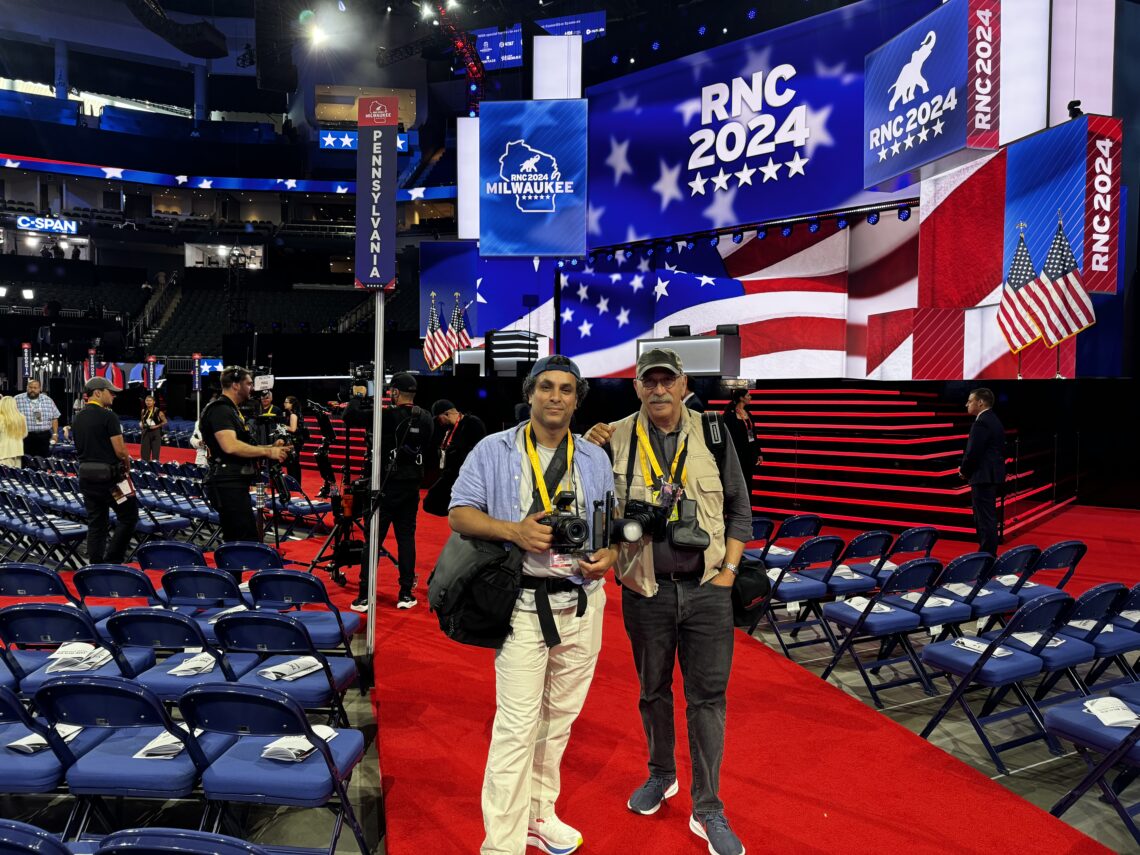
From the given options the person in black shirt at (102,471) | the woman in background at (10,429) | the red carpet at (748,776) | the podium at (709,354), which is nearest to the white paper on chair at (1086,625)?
the red carpet at (748,776)

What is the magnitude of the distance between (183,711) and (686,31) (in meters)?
15.4

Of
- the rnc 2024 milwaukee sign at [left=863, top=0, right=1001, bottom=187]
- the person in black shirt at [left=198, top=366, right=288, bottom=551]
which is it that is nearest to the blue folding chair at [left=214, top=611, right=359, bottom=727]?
the person in black shirt at [left=198, top=366, right=288, bottom=551]

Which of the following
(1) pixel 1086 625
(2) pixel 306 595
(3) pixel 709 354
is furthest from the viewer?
(3) pixel 709 354

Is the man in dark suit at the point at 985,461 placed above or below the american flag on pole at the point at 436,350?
below

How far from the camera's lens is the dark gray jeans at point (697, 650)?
2.54m

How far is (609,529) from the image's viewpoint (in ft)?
7.82

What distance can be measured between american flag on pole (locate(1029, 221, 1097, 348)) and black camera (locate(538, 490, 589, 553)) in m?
9.70

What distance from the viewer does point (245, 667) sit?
360 centimetres

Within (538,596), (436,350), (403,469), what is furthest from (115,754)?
(436,350)

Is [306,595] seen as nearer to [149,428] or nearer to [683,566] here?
[683,566]

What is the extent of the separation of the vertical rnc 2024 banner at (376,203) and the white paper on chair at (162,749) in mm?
2543

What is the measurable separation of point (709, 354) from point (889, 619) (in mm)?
7579

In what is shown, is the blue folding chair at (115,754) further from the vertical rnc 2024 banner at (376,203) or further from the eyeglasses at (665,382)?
the vertical rnc 2024 banner at (376,203)

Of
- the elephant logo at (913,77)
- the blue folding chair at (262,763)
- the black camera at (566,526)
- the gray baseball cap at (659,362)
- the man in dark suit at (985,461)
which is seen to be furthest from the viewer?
the elephant logo at (913,77)
